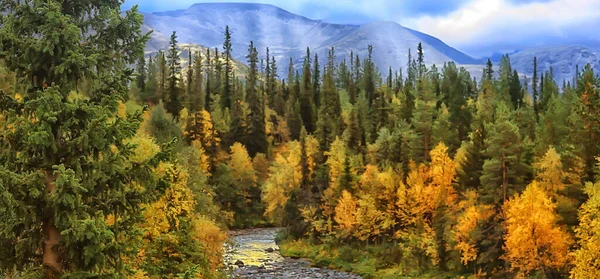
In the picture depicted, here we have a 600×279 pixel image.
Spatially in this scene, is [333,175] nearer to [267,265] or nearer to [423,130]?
[423,130]

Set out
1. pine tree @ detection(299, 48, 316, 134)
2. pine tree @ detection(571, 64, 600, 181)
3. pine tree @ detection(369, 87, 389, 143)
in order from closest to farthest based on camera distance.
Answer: pine tree @ detection(571, 64, 600, 181) < pine tree @ detection(369, 87, 389, 143) < pine tree @ detection(299, 48, 316, 134)

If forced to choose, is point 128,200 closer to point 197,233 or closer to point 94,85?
point 94,85

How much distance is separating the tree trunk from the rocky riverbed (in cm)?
3413

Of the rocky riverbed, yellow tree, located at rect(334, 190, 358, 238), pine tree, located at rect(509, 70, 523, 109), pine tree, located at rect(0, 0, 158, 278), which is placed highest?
pine tree, located at rect(509, 70, 523, 109)

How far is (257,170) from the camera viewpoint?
100 metres

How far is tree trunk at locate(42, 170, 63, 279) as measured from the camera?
11453 mm

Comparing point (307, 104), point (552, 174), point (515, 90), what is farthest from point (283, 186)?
point (515, 90)

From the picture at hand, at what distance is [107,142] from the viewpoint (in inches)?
444

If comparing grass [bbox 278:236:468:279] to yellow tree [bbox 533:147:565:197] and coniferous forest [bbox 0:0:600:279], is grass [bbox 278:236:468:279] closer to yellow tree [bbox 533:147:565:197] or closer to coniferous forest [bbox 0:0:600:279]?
coniferous forest [bbox 0:0:600:279]

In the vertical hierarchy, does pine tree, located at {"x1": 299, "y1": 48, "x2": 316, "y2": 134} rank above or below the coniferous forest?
above

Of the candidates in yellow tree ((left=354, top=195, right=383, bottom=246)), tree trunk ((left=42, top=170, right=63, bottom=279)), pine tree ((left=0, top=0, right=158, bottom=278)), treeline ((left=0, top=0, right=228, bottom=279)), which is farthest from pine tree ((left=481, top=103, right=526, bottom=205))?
tree trunk ((left=42, top=170, right=63, bottom=279))

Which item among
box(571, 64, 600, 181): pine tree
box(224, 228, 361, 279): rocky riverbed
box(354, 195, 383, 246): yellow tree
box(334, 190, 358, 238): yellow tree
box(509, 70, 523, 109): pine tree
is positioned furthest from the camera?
box(509, 70, 523, 109): pine tree

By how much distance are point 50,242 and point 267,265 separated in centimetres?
4728

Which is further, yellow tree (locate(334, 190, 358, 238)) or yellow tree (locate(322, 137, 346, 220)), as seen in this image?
yellow tree (locate(322, 137, 346, 220))
